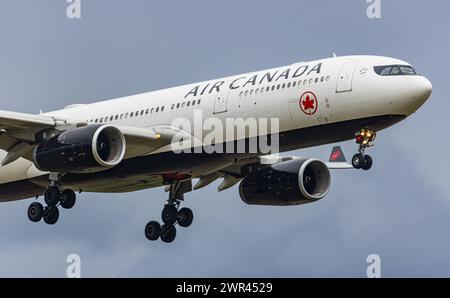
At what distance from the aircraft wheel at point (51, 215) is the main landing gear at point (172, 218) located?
5.11 m

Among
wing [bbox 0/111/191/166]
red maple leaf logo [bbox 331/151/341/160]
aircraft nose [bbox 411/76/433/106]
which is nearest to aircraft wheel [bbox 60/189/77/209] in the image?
wing [bbox 0/111/191/166]

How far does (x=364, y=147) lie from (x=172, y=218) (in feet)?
36.1

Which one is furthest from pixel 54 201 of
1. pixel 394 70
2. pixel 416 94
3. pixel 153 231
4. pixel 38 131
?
pixel 416 94

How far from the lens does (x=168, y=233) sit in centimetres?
5259

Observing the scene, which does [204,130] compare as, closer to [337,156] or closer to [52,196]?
[52,196]

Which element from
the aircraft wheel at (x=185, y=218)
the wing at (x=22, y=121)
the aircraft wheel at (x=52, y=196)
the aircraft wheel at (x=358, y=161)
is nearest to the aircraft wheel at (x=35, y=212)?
the aircraft wheel at (x=52, y=196)

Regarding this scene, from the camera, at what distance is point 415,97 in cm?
4459

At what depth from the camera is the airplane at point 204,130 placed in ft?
148

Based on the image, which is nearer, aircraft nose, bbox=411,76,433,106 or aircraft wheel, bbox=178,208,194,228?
aircraft nose, bbox=411,76,433,106

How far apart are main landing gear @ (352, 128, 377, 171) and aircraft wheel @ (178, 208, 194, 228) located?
403 inches

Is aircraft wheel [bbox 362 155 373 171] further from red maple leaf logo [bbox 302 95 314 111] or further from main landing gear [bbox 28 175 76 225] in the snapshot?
main landing gear [bbox 28 175 76 225]

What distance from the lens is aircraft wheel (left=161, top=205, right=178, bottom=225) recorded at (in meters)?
52.8
